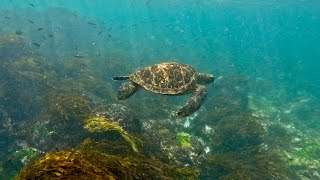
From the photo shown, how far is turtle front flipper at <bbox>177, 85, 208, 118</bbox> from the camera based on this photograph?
970 cm

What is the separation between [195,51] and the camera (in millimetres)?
51531

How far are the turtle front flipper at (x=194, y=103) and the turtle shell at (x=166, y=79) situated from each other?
0.38m

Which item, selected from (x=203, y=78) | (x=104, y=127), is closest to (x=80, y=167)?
(x=104, y=127)

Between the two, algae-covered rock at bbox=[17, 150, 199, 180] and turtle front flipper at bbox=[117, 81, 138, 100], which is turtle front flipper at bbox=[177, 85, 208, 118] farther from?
algae-covered rock at bbox=[17, 150, 199, 180]

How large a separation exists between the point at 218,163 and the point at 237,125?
4816mm

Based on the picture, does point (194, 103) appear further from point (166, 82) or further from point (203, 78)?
point (203, 78)

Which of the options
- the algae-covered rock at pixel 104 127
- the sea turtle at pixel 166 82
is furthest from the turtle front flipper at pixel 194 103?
the algae-covered rock at pixel 104 127

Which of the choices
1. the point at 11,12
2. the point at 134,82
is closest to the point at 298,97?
the point at 134,82

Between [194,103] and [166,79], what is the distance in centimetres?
160

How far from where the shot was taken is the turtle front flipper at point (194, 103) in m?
9.70

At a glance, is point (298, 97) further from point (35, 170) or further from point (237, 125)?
point (35, 170)

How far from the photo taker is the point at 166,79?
35.9 feet

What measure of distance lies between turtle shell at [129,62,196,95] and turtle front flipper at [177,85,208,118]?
38 centimetres

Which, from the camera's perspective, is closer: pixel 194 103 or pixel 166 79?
pixel 194 103
